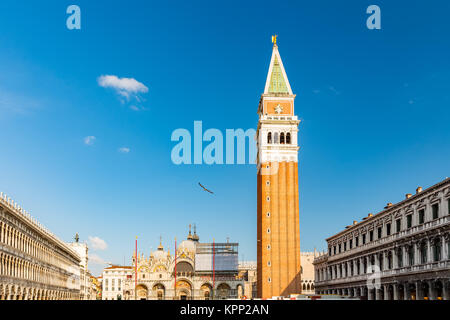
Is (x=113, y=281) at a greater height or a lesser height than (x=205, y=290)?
greater

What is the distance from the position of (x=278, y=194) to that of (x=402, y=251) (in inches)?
1499

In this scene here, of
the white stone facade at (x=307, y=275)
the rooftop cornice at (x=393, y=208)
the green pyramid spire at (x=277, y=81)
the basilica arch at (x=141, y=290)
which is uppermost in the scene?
the green pyramid spire at (x=277, y=81)

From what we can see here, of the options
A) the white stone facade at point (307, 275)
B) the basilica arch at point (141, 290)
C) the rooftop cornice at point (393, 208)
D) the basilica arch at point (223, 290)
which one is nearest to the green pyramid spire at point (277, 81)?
the rooftop cornice at point (393, 208)

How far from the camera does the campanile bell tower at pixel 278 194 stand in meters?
87.0

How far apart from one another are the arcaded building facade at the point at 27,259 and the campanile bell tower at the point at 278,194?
35.6m

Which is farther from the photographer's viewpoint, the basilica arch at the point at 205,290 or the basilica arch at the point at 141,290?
the basilica arch at the point at 141,290

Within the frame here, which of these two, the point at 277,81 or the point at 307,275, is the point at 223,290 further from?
the point at 277,81

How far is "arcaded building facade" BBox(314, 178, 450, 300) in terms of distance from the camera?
45.2m

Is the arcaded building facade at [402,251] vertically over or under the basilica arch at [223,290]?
over

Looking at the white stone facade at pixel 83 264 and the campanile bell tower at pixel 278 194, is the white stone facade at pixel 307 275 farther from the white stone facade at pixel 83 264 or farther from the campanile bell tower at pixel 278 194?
the white stone facade at pixel 83 264

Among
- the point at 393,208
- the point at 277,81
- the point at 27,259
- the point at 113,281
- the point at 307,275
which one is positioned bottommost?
the point at 113,281

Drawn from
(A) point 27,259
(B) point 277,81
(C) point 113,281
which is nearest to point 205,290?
(B) point 277,81

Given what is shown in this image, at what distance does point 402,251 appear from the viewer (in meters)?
54.2
